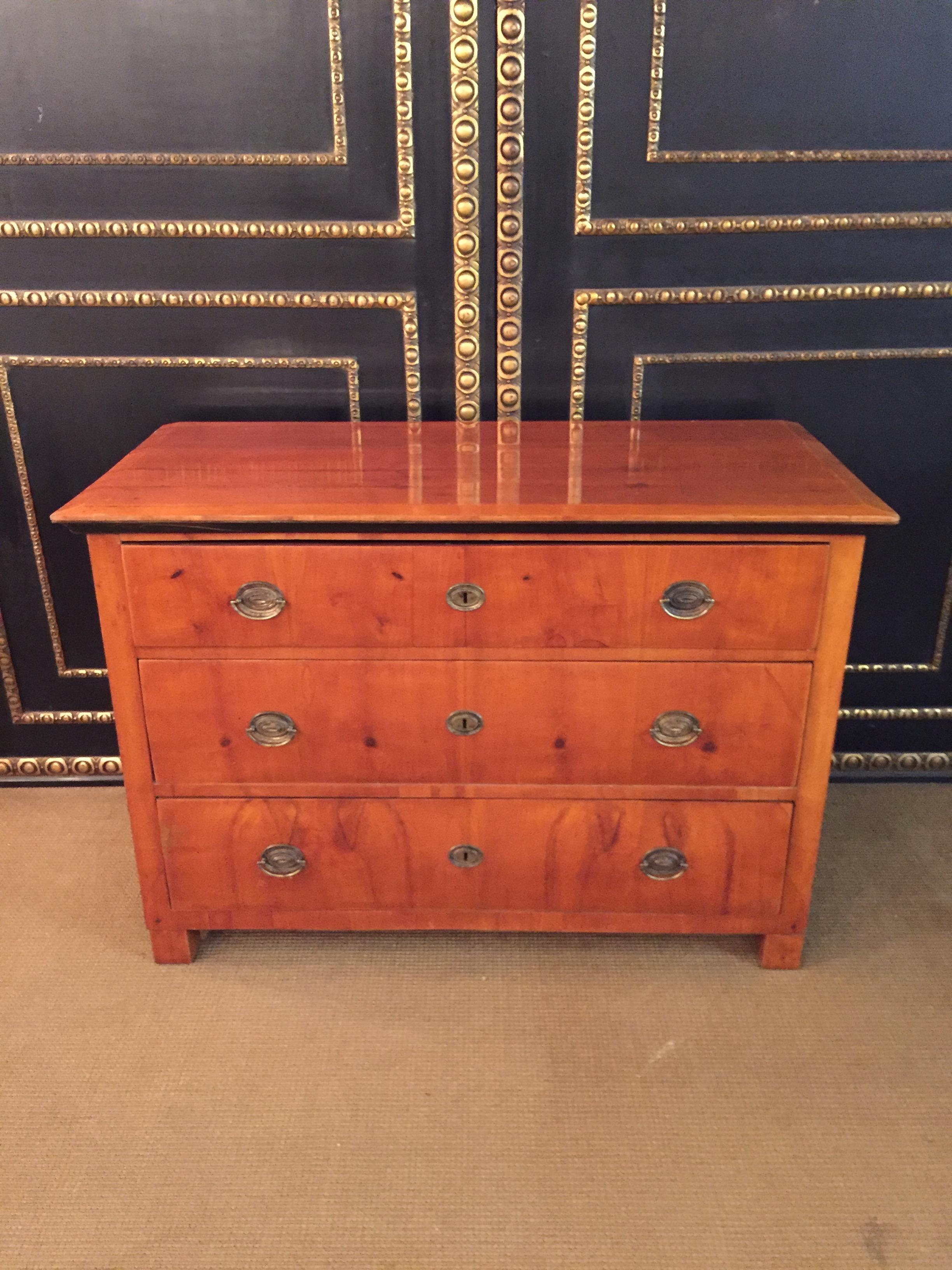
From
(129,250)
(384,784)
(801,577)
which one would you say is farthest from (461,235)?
(384,784)

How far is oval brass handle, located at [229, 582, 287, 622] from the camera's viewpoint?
62.0 inches

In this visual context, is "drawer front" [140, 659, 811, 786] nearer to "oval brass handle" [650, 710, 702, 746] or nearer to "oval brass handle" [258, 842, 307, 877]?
"oval brass handle" [650, 710, 702, 746]

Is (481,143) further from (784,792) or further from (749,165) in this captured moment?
(784,792)

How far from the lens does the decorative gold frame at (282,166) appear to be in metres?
1.80

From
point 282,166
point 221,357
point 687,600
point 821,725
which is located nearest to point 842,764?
point 821,725

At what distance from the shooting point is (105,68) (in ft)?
5.97

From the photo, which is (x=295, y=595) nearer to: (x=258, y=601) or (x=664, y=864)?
(x=258, y=601)

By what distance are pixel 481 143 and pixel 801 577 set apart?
1027 millimetres

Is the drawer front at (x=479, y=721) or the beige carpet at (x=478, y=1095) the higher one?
the drawer front at (x=479, y=721)

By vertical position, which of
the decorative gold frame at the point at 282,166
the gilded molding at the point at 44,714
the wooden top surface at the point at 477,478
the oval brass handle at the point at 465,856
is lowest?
the gilded molding at the point at 44,714

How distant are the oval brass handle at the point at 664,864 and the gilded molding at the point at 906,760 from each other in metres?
0.76

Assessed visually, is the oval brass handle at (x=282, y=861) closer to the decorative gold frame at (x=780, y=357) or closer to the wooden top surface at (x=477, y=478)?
the wooden top surface at (x=477, y=478)

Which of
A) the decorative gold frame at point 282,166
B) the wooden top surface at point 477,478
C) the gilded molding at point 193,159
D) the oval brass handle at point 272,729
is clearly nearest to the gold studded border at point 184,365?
the wooden top surface at point 477,478

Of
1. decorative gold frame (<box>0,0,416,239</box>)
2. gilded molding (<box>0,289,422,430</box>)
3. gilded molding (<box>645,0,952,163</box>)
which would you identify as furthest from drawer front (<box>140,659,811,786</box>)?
gilded molding (<box>645,0,952,163</box>)
